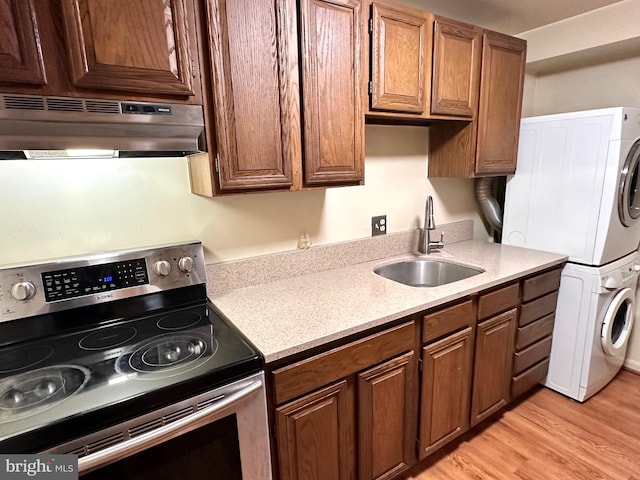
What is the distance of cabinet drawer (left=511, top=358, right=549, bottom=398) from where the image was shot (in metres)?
2.01

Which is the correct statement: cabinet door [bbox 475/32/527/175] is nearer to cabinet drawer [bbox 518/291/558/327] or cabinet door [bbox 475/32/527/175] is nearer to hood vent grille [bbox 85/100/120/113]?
cabinet drawer [bbox 518/291/558/327]

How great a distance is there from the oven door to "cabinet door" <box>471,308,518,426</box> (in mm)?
1165

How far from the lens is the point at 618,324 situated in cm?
227

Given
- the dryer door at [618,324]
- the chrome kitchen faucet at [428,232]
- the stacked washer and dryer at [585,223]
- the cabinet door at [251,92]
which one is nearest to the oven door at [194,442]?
the cabinet door at [251,92]

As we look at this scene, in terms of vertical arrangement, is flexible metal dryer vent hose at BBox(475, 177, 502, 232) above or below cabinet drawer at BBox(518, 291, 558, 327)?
above

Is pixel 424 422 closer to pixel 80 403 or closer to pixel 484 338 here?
pixel 484 338

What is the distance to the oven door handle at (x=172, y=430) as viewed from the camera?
816 mm

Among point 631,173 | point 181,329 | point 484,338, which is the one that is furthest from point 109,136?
point 631,173

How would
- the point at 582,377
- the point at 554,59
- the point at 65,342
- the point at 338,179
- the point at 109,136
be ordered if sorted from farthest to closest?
the point at 554,59 < the point at 582,377 < the point at 338,179 < the point at 65,342 < the point at 109,136

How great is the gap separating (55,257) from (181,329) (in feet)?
1.76

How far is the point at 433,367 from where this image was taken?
1.54 meters

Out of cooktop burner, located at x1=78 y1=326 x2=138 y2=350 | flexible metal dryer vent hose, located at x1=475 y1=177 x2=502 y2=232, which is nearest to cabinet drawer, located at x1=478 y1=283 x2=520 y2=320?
flexible metal dryer vent hose, located at x1=475 y1=177 x2=502 y2=232

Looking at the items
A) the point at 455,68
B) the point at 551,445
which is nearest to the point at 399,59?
the point at 455,68

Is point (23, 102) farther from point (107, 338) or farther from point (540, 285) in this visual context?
point (540, 285)
